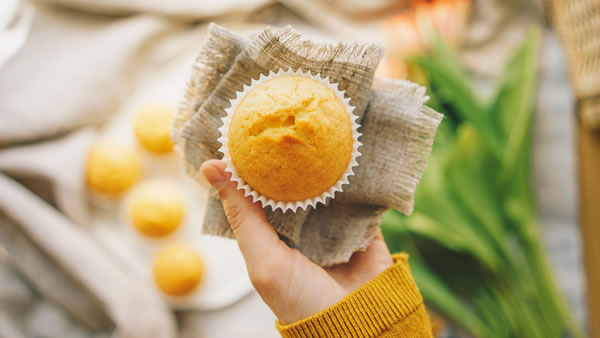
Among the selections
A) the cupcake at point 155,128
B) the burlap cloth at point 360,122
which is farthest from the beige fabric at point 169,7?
the burlap cloth at point 360,122

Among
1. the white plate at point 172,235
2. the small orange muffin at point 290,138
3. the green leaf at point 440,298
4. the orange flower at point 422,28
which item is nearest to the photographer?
the small orange muffin at point 290,138

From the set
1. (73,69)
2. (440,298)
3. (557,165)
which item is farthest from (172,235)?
(557,165)

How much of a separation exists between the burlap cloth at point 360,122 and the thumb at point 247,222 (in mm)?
34

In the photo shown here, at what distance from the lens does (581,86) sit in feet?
3.39

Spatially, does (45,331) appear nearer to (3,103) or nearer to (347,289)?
(3,103)

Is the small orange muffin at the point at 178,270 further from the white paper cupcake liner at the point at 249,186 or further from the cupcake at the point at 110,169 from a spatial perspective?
the white paper cupcake liner at the point at 249,186

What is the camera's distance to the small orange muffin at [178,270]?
0.96 m

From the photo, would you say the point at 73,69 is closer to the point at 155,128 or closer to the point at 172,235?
the point at 155,128

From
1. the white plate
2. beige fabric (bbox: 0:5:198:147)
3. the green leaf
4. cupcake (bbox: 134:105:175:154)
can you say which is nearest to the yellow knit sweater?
the green leaf

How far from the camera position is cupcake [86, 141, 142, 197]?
38.2 inches

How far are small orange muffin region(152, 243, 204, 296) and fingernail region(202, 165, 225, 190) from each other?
506 millimetres

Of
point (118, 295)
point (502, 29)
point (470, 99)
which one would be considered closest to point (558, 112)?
point (502, 29)

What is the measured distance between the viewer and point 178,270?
955 mm

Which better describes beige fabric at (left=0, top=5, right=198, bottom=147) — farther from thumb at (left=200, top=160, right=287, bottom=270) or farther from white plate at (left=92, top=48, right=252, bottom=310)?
thumb at (left=200, top=160, right=287, bottom=270)
